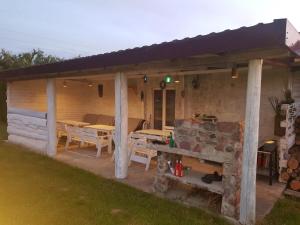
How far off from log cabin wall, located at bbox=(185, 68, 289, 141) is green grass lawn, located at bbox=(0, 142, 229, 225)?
11.4 ft

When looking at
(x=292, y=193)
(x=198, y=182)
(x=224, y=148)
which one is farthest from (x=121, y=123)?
(x=292, y=193)

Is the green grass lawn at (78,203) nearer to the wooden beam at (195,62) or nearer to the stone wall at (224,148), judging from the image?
the stone wall at (224,148)

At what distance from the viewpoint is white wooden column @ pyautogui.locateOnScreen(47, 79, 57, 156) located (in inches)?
307

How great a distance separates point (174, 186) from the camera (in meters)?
5.14

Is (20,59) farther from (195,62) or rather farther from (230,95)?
(195,62)

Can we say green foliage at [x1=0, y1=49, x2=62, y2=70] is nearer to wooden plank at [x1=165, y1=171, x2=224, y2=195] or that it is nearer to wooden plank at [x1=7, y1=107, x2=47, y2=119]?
wooden plank at [x1=7, y1=107, x2=47, y2=119]

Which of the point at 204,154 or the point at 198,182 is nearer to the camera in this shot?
the point at 204,154

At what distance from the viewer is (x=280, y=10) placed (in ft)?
43.9

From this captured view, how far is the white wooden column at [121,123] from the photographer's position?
5.68 meters

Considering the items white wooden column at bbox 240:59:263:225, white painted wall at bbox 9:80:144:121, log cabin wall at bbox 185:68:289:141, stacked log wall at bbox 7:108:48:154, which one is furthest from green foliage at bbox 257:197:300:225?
stacked log wall at bbox 7:108:48:154

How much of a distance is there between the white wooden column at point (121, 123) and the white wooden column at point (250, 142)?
2718 millimetres

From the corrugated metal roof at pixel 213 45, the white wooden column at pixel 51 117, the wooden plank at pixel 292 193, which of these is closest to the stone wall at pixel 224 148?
the corrugated metal roof at pixel 213 45

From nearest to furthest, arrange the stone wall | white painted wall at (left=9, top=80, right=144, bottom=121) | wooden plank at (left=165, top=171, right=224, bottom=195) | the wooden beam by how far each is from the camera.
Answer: the wooden beam < the stone wall < wooden plank at (left=165, top=171, right=224, bottom=195) < white painted wall at (left=9, top=80, right=144, bottom=121)

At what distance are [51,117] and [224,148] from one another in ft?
18.3
